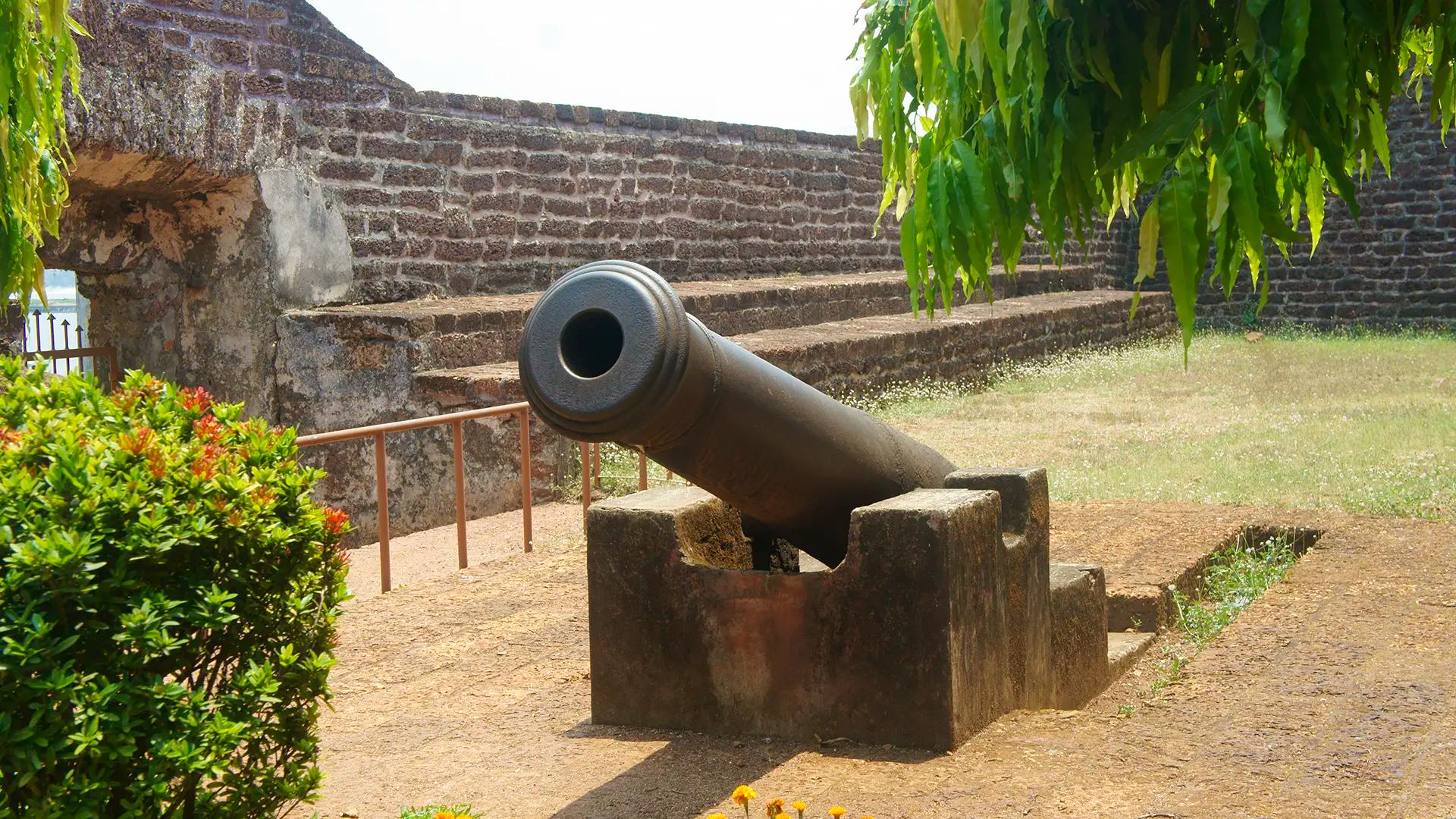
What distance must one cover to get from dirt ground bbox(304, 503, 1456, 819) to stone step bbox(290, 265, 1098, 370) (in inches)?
98.3

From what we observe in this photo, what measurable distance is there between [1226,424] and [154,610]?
30.5 feet

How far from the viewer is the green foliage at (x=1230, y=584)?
5.34 meters

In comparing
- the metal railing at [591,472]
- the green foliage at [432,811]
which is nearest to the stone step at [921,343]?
the metal railing at [591,472]

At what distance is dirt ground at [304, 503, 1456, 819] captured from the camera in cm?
312

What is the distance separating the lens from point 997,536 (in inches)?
149

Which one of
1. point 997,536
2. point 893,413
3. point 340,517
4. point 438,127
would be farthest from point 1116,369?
point 340,517

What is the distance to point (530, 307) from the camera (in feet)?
31.3

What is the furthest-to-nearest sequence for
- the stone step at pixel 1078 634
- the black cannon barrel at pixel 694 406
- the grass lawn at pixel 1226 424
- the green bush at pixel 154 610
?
the grass lawn at pixel 1226 424, the stone step at pixel 1078 634, the black cannon barrel at pixel 694 406, the green bush at pixel 154 610

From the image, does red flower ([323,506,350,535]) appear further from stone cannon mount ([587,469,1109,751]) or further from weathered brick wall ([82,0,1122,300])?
weathered brick wall ([82,0,1122,300])

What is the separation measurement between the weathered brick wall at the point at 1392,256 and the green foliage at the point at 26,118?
1588 cm

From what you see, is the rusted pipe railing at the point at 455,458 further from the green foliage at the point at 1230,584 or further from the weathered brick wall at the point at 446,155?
the green foliage at the point at 1230,584

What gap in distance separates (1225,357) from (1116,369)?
1535mm

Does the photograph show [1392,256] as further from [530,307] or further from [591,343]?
[591,343]

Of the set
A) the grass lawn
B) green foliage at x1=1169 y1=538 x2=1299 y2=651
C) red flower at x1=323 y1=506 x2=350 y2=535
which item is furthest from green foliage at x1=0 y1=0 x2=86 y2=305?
the grass lawn
